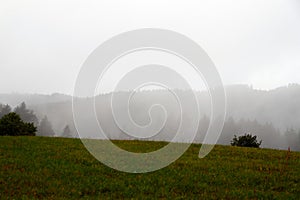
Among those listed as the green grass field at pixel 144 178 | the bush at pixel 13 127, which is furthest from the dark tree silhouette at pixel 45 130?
the green grass field at pixel 144 178

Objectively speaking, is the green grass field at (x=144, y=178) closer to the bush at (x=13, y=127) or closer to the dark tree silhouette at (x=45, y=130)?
the bush at (x=13, y=127)

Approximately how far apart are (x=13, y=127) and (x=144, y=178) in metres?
34.6

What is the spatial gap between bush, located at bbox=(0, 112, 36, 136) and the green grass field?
2440cm

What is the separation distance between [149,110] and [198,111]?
9.23 feet

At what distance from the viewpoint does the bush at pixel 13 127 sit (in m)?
46.4

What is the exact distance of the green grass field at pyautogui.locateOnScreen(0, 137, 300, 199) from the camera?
14523 mm

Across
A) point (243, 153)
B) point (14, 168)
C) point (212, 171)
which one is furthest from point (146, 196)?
point (243, 153)

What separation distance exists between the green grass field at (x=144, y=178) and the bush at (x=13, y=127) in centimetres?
2440

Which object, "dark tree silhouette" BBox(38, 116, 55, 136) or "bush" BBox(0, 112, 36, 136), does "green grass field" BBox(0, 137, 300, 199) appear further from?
"dark tree silhouette" BBox(38, 116, 55, 136)

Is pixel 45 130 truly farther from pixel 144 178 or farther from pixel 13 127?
pixel 144 178

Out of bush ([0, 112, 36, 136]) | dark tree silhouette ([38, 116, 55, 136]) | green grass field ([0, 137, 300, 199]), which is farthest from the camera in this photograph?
dark tree silhouette ([38, 116, 55, 136])

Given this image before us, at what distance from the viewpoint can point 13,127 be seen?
4634 centimetres

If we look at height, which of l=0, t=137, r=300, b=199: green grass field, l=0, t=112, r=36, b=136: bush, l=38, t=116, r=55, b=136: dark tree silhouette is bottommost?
l=0, t=137, r=300, b=199: green grass field

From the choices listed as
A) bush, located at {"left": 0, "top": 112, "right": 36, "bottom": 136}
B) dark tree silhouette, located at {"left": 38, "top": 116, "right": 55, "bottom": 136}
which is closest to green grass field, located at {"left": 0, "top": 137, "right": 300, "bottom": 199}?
bush, located at {"left": 0, "top": 112, "right": 36, "bottom": 136}
